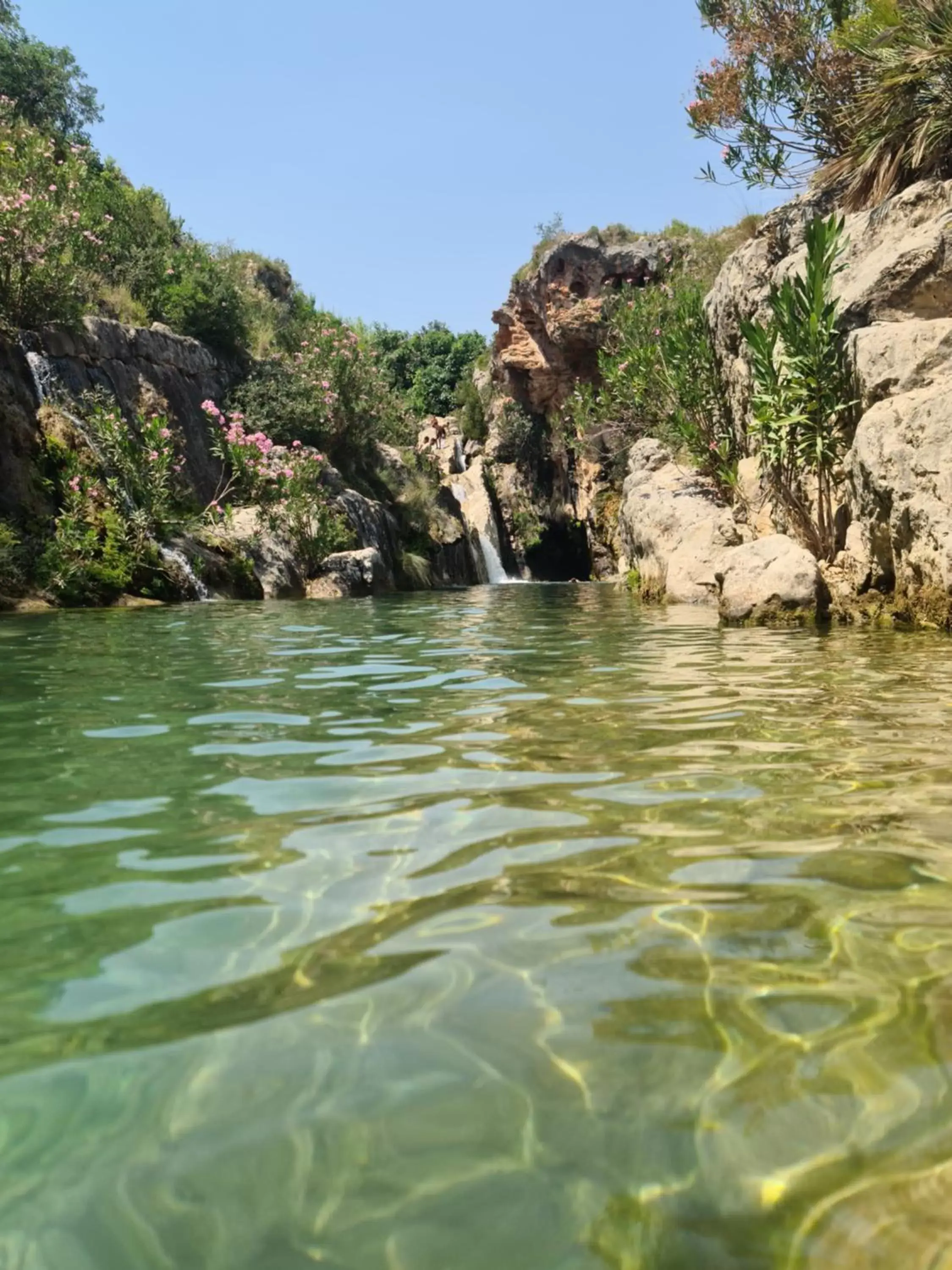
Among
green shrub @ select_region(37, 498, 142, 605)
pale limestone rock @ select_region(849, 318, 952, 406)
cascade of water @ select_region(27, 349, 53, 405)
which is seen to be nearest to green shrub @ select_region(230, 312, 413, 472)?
cascade of water @ select_region(27, 349, 53, 405)

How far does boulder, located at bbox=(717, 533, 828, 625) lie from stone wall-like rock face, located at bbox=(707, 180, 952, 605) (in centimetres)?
57

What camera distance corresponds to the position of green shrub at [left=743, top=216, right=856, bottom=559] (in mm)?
10852

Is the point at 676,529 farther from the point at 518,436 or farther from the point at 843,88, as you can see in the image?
the point at 518,436

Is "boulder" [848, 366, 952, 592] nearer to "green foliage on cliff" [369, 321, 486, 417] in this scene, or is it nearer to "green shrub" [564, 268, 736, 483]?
"green shrub" [564, 268, 736, 483]

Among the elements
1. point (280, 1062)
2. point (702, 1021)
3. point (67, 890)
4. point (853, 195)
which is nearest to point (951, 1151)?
point (702, 1021)

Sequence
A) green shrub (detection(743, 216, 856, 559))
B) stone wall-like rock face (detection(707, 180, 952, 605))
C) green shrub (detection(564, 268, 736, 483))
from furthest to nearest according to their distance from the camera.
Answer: green shrub (detection(564, 268, 736, 483)), green shrub (detection(743, 216, 856, 559)), stone wall-like rock face (detection(707, 180, 952, 605))

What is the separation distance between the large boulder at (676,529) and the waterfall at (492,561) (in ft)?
49.0

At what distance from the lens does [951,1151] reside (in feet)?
4.42

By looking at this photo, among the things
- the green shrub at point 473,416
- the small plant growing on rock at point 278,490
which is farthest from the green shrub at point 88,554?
the green shrub at point 473,416

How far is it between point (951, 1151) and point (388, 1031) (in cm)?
92

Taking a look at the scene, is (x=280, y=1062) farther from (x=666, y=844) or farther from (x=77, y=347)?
(x=77, y=347)

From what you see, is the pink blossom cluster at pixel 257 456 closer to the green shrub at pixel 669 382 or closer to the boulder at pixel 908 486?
the green shrub at pixel 669 382

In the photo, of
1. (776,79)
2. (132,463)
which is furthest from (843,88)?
(132,463)

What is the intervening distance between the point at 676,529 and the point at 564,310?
65.3 feet
